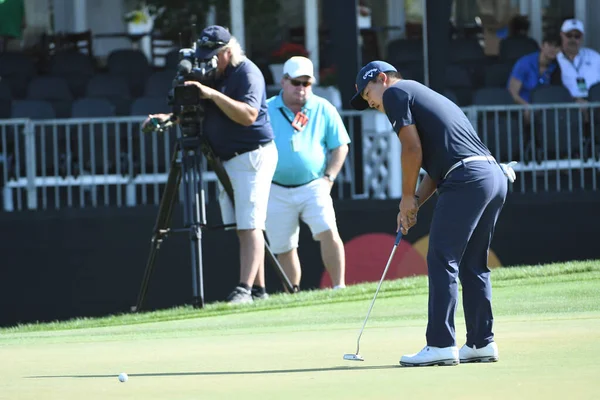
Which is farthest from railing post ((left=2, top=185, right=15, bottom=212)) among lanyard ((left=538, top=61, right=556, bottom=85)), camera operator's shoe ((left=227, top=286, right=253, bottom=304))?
lanyard ((left=538, top=61, right=556, bottom=85))

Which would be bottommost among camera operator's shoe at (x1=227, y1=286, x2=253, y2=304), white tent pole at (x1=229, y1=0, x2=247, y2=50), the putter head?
camera operator's shoe at (x1=227, y1=286, x2=253, y2=304)

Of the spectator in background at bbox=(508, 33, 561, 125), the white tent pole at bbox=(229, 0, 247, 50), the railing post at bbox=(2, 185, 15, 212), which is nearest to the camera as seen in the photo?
the railing post at bbox=(2, 185, 15, 212)

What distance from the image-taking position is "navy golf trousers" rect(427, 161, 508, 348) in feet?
20.8

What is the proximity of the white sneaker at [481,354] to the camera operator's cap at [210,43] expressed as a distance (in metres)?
4.09

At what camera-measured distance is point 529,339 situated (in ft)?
23.1

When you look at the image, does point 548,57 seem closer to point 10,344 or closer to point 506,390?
point 10,344

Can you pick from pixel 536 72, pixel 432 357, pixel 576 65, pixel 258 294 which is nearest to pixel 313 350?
pixel 432 357

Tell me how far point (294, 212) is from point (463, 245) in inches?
197

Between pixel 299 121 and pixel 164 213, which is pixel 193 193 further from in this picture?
pixel 299 121

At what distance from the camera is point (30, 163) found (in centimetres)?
1352

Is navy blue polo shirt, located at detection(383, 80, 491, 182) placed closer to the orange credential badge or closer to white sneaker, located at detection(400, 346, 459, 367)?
white sneaker, located at detection(400, 346, 459, 367)

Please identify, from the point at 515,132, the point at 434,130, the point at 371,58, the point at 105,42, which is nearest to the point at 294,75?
the point at 515,132

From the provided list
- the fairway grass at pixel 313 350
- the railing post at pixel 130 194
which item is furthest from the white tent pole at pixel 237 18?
the fairway grass at pixel 313 350

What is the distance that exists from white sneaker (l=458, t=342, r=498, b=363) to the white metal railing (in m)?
7.40
